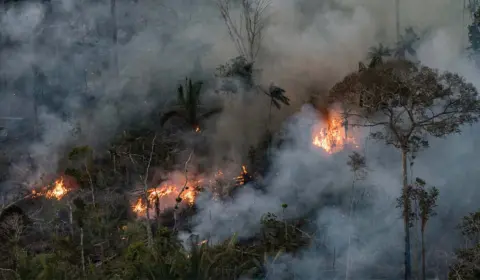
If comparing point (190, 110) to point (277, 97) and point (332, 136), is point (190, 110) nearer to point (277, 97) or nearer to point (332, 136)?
point (277, 97)

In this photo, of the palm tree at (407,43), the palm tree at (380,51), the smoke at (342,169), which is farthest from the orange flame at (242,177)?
the palm tree at (407,43)

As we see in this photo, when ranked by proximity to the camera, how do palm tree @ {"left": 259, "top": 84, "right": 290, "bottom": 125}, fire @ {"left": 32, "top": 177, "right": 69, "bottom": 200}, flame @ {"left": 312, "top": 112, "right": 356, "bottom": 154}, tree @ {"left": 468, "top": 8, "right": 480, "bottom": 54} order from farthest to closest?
tree @ {"left": 468, "top": 8, "right": 480, "bottom": 54} < palm tree @ {"left": 259, "top": 84, "right": 290, "bottom": 125} < flame @ {"left": 312, "top": 112, "right": 356, "bottom": 154} < fire @ {"left": 32, "top": 177, "right": 69, "bottom": 200}

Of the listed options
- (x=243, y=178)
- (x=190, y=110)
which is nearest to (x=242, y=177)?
(x=243, y=178)

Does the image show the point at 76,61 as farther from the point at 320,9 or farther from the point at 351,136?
the point at 351,136

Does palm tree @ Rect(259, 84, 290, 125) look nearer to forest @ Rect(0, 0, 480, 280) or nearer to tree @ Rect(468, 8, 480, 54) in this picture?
forest @ Rect(0, 0, 480, 280)

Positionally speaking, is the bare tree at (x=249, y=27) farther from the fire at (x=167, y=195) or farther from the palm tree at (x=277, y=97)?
the fire at (x=167, y=195)

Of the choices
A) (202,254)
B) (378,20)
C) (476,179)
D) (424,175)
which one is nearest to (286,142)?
(424,175)

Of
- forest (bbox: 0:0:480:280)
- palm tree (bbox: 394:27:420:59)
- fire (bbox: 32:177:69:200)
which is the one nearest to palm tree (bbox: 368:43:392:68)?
forest (bbox: 0:0:480:280)
